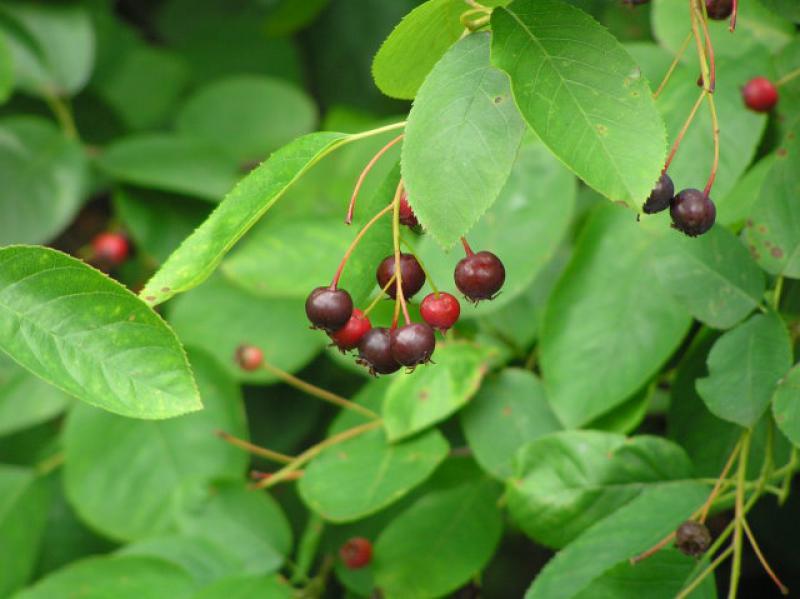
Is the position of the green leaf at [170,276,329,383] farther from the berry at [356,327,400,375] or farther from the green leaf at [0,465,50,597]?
the berry at [356,327,400,375]

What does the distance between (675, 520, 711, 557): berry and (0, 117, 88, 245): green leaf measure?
4.34ft

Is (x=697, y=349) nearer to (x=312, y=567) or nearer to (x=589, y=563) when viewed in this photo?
(x=589, y=563)

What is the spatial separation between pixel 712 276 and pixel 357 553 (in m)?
0.57

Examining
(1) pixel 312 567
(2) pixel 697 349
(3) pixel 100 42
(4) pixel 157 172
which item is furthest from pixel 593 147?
(3) pixel 100 42

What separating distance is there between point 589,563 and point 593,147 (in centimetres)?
47

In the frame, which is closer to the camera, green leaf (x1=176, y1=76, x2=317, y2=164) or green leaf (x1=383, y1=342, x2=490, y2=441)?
green leaf (x1=383, y1=342, x2=490, y2=441)

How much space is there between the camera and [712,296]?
41.3 inches

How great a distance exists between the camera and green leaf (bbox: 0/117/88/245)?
190 cm

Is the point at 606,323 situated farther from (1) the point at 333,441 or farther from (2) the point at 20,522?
(2) the point at 20,522

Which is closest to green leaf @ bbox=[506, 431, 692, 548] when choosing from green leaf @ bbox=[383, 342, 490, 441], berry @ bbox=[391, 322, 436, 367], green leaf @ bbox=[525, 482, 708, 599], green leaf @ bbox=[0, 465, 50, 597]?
green leaf @ bbox=[525, 482, 708, 599]

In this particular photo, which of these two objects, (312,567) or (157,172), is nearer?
(312,567)

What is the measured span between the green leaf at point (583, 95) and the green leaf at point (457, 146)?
27mm

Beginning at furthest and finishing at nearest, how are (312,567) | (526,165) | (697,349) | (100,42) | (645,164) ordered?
(100,42) → (312,567) → (526,165) → (697,349) → (645,164)

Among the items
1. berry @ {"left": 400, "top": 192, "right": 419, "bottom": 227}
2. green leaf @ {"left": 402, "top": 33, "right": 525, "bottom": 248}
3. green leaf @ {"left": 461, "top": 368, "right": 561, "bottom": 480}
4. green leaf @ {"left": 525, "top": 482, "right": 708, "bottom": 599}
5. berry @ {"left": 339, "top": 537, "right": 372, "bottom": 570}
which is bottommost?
berry @ {"left": 339, "top": 537, "right": 372, "bottom": 570}
